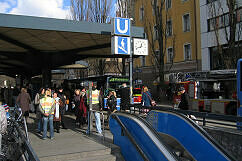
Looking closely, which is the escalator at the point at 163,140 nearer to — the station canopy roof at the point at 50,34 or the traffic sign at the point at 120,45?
the traffic sign at the point at 120,45

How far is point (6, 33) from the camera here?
11.2 metres

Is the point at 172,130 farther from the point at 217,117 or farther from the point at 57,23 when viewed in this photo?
the point at 57,23

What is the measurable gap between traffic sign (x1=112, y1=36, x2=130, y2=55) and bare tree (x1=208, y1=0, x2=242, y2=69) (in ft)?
41.9

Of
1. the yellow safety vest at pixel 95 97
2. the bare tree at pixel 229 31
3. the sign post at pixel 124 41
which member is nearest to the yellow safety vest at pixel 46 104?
the yellow safety vest at pixel 95 97

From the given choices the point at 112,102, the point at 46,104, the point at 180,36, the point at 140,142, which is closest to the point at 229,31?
the point at 180,36

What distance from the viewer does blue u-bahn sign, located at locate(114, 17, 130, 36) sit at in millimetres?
10211

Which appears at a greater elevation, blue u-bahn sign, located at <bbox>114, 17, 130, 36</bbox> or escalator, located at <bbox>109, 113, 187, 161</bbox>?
blue u-bahn sign, located at <bbox>114, 17, 130, 36</bbox>

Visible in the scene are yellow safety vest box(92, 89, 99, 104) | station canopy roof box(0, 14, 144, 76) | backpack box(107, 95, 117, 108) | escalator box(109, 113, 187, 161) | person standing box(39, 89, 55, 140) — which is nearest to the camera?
escalator box(109, 113, 187, 161)

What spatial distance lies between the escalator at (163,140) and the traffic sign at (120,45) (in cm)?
356

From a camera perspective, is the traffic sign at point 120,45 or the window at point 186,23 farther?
the window at point 186,23

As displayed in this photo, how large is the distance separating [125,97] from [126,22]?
324cm

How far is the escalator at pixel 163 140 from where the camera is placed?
512 centimetres

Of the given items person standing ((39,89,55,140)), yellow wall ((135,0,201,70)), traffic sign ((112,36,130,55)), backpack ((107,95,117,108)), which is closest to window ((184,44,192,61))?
yellow wall ((135,0,201,70))

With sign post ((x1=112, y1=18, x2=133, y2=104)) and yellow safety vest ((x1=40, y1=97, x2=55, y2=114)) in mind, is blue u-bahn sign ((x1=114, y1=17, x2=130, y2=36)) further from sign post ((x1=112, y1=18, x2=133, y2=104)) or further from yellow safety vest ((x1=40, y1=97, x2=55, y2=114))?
yellow safety vest ((x1=40, y1=97, x2=55, y2=114))
